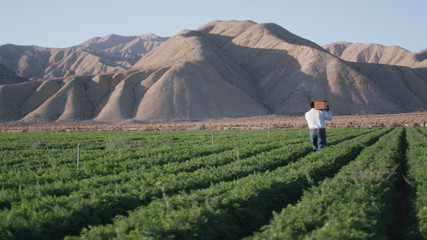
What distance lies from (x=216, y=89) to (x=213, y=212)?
71328mm

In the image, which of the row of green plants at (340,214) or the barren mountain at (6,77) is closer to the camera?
the row of green plants at (340,214)

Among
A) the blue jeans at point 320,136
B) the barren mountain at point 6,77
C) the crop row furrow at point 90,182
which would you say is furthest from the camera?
the barren mountain at point 6,77

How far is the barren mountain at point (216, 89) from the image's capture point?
6994cm

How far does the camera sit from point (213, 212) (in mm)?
5359

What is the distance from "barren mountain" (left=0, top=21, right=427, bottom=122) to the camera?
6994 cm

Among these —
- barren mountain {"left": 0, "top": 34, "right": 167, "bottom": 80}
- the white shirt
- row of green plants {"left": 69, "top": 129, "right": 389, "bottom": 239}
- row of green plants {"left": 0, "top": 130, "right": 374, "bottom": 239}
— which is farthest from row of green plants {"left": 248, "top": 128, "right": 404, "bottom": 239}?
barren mountain {"left": 0, "top": 34, "right": 167, "bottom": 80}

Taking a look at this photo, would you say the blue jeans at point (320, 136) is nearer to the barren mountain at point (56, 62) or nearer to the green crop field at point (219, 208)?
the green crop field at point (219, 208)

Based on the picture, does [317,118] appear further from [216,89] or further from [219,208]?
[216,89]

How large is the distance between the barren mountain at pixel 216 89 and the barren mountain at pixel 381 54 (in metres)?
37.8

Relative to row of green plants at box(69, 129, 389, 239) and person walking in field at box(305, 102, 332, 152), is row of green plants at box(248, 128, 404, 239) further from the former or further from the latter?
person walking in field at box(305, 102, 332, 152)

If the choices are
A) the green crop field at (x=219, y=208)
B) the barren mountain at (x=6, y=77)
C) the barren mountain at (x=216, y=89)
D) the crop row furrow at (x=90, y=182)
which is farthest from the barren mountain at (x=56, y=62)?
the green crop field at (x=219, y=208)

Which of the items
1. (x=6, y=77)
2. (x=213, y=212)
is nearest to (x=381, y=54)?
(x=6, y=77)

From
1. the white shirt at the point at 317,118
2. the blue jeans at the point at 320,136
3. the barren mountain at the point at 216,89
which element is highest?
the barren mountain at the point at 216,89

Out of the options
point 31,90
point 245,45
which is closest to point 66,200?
point 31,90
